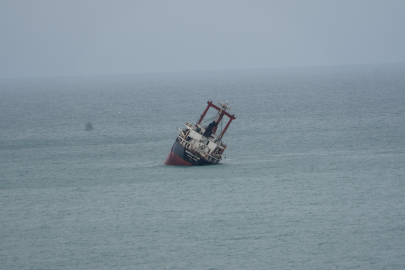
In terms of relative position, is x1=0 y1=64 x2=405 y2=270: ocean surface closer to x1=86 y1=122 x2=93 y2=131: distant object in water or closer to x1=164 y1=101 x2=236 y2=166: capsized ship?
x1=164 y1=101 x2=236 y2=166: capsized ship

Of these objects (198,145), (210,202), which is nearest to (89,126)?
(198,145)

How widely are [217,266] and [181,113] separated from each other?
9579cm

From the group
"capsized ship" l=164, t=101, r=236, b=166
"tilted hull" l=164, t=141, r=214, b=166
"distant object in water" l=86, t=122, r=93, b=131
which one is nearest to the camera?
"capsized ship" l=164, t=101, r=236, b=166

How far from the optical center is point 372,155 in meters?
73.2

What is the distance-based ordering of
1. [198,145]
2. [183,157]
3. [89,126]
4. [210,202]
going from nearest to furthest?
[210,202], [198,145], [183,157], [89,126]

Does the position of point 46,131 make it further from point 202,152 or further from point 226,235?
point 226,235

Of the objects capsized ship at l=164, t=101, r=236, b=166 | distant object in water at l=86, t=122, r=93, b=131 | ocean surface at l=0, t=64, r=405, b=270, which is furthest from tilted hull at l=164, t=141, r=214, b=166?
distant object in water at l=86, t=122, r=93, b=131

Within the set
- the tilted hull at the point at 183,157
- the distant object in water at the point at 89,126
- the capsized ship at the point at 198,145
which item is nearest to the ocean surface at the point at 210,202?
the tilted hull at the point at 183,157

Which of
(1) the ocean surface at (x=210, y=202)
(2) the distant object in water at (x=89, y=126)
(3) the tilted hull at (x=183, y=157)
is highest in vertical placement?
(3) the tilted hull at (x=183, y=157)

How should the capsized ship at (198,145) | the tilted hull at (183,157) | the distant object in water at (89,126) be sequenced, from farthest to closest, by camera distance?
1. the distant object in water at (89,126)
2. the tilted hull at (183,157)
3. the capsized ship at (198,145)

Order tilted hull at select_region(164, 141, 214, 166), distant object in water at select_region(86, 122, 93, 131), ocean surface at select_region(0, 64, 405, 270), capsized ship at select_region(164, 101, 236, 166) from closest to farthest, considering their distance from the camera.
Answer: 1. ocean surface at select_region(0, 64, 405, 270)
2. capsized ship at select_region(164, 101, 236, 166)
3. tilted hull at select_region(164, 141, 214, 166)
4. distant object in water at select_region(86, 122, 93, 131)

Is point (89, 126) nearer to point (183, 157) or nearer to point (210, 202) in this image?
point (183, 157)

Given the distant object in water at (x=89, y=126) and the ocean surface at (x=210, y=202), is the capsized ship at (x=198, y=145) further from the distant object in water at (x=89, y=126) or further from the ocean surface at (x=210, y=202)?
the distant object in water at (x=89, y=126)

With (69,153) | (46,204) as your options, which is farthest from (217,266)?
(69,153)
